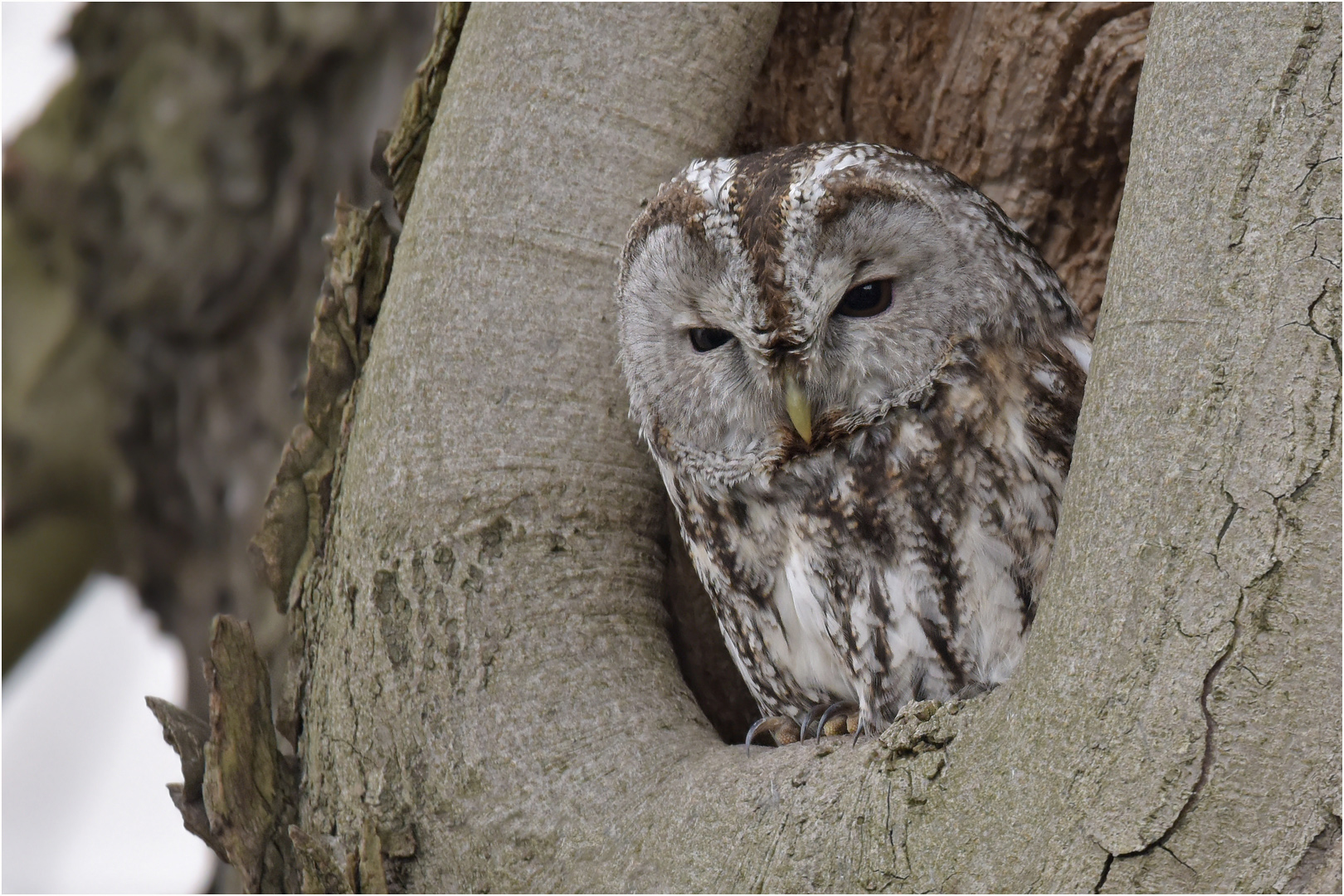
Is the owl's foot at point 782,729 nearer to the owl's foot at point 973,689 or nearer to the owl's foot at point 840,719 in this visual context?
the owl's foot at point 840,719

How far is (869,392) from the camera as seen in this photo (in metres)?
1.82

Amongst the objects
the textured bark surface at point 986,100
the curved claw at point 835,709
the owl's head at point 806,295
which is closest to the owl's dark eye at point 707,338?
the owl's head at point 806,295

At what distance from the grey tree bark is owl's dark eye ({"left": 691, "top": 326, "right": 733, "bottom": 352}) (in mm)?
200

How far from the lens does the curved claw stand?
200cm

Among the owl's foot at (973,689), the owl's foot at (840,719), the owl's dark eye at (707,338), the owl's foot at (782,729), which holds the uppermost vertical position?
the owl's dark eye at (707,338)

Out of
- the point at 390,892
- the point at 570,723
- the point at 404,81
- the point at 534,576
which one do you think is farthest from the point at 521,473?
the point at 404,81

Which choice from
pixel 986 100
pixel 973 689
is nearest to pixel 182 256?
pixel 986 100

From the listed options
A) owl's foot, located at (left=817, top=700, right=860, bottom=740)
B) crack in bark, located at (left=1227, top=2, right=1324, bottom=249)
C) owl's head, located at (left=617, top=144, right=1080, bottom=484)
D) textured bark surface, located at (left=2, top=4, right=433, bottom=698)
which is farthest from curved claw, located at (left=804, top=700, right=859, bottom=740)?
textured bark surface, located at (left=2, top=4, right=433, bottom=698)

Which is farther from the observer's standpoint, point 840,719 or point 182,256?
point 182,256

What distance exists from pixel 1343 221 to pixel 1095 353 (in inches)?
10.9

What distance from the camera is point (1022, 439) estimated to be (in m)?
1.79

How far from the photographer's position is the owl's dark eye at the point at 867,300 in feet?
5.96

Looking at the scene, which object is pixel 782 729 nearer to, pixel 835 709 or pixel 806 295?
pixel 835 709

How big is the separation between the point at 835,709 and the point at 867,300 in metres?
0.74
